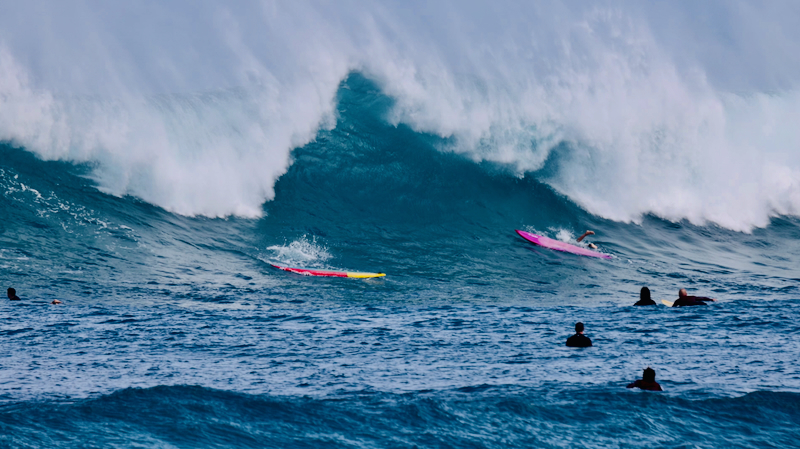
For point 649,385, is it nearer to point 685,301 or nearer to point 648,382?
point 648,382

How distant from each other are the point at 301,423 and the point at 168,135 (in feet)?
62.2

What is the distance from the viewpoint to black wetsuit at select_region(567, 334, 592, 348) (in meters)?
13.1

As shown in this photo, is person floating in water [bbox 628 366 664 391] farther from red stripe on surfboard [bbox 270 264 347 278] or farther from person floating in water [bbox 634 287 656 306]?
red stripe on surfboard [bbox 270 264 347 278]

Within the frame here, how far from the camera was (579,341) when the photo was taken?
13.1 meters

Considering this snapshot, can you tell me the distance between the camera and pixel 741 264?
2323cm

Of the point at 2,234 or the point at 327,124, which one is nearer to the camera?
the point at 2,234

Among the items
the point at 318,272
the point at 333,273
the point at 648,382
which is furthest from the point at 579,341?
the point at 318,272

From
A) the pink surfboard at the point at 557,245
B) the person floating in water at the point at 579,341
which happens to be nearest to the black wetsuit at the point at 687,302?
the person floating in water at the point at 579,341

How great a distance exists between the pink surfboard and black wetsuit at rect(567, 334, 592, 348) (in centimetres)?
988

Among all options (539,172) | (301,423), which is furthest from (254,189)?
(301,423)

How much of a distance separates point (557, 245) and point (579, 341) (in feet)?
34.2

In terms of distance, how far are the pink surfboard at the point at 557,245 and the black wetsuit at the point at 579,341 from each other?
9882mm

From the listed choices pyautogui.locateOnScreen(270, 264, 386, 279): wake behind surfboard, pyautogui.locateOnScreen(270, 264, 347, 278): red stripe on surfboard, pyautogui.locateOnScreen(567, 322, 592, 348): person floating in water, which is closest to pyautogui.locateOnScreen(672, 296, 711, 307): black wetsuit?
pyautogui.locateOnScreen(567, 322, 592, 348): person floating in water

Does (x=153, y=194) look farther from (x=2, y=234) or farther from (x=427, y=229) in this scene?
(x=427, y=229)
